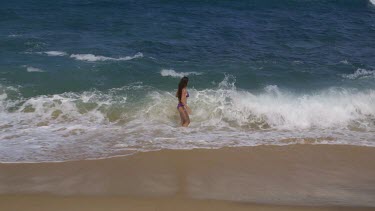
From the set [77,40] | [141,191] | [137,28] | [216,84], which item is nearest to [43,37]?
[77,40]

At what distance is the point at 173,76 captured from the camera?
13.9 metres

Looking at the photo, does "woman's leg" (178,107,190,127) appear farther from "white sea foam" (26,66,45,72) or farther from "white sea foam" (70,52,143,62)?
"white sea foam" (26,66,45,72)

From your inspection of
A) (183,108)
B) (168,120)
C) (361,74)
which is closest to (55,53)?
(168,120)

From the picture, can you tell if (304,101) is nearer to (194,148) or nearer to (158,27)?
(194,148)

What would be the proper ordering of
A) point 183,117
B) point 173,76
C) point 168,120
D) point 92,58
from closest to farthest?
1. point 183,117
2. point 168,120
3. point 173,76
4. point 92,58

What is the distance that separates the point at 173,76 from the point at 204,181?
646cm

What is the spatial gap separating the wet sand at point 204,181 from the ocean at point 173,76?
54 centimetres

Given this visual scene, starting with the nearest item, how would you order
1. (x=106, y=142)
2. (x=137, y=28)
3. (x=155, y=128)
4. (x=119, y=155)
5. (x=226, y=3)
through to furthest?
(x=119, y=155), (x=106, y=142), (x=155, y=128), (x=137, y=28), (x=226, y=3)

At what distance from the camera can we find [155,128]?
1048 cm

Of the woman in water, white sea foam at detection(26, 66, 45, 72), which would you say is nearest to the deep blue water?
white sea foam at detection(26, 66, 45, 72)

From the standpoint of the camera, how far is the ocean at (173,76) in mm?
10094

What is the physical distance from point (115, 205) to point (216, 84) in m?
7.32

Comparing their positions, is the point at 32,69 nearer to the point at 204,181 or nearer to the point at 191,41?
the point at 191,41

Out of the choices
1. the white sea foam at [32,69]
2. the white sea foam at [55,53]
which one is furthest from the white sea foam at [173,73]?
the white sea foam at [32,69]
